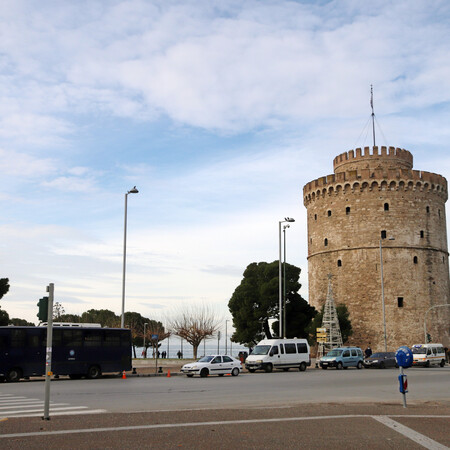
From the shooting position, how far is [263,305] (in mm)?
56594

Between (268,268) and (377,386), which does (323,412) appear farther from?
(268,268)

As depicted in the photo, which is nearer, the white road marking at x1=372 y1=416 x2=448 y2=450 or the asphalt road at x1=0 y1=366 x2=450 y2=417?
the white road marking at x1=372 y1=416 x2=448 y2=450

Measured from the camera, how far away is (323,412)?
12594 millimetres

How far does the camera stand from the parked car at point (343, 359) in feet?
122

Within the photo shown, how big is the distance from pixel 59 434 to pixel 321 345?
140ft

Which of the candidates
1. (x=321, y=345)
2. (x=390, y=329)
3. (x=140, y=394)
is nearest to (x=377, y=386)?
(x=140, y=394)

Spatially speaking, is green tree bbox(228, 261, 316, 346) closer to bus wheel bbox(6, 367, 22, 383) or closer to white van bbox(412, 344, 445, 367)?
white van bbox(412, 344, 445, 367)

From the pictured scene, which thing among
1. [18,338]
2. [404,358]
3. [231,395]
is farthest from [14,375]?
[404,358]

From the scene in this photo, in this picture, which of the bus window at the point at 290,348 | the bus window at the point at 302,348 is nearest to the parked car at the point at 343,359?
the bus window at the point at 302,348

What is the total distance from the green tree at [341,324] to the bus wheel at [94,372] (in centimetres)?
2862

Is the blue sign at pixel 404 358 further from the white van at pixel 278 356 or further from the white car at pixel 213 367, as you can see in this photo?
the white van at pixel 278 356

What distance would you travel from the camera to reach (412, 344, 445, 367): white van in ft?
136

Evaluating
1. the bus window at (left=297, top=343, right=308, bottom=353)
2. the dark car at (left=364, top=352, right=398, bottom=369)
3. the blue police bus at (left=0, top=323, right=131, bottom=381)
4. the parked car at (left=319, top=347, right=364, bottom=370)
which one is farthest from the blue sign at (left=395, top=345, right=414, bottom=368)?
the dark car at (left=364, top=352, right=398, bottom=369)

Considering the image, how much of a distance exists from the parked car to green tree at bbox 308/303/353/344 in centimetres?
1336
